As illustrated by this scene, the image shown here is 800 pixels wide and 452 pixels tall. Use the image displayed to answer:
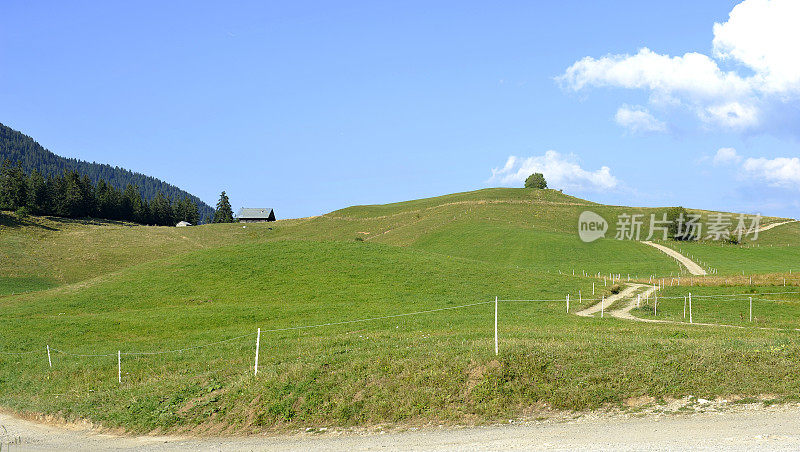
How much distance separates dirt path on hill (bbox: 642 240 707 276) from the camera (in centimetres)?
7962

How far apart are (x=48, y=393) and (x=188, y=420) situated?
37.5 ft

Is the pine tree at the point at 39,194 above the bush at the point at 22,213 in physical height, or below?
above

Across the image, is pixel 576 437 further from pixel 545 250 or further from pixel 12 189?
pixel 12 189

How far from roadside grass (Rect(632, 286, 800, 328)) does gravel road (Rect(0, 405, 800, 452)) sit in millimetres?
25386

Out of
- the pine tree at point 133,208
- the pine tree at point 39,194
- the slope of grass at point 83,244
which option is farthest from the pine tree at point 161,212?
the slope of grass at point 83,244

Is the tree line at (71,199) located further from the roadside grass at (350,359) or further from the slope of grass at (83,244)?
the roadside grass at (350,359)

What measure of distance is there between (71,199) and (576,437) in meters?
170

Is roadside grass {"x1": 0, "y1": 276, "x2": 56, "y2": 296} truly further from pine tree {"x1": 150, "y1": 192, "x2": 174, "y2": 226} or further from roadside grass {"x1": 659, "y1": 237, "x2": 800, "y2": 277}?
pine tree {"x1": 150, "y1": 192, "x2": 174, "y2": 226}

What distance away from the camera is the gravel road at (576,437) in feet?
43.5

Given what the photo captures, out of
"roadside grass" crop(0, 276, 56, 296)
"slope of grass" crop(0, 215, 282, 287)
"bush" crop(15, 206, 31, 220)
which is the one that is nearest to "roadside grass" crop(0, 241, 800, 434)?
"roadside grass" crop(0, 276, 56, 296)

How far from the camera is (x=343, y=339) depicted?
30.3 m

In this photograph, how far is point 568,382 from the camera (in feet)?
58.0

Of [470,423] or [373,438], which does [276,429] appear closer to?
[373,438]

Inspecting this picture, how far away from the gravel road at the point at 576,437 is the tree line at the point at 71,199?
439 feet
